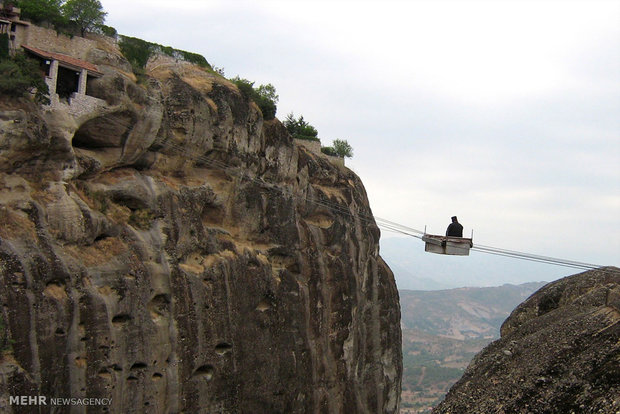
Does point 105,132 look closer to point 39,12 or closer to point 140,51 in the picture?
point 39,12

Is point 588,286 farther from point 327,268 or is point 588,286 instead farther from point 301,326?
point 327,268

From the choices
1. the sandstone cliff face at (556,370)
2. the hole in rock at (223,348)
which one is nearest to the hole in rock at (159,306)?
the hole in rock at (223,348)

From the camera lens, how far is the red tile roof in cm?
2698

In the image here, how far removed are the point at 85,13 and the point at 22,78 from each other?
8.27 meters

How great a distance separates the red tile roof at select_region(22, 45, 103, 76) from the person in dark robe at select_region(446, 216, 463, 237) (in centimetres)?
1816

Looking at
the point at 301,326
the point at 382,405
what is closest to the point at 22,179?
the point at 301,326

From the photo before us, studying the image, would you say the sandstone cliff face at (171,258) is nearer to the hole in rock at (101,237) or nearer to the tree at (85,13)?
the hole in rock at (101,237)

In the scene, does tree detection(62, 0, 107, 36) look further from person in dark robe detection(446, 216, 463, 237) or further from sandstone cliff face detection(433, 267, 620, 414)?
sandstone cliff face detection(433, 267, 620, 414)

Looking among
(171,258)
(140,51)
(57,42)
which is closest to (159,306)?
(171,258)

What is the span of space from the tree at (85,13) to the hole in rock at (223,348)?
1804 cm

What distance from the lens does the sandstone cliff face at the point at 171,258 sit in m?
23.5

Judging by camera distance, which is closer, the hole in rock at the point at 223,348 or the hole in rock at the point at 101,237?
the hole in rock at the point at 101,237

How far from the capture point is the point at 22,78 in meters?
24.9

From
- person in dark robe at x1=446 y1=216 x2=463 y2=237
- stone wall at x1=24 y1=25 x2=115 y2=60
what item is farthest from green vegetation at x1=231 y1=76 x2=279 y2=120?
person in dark robe at x1=446 y1=216 x2=463 y2=237
